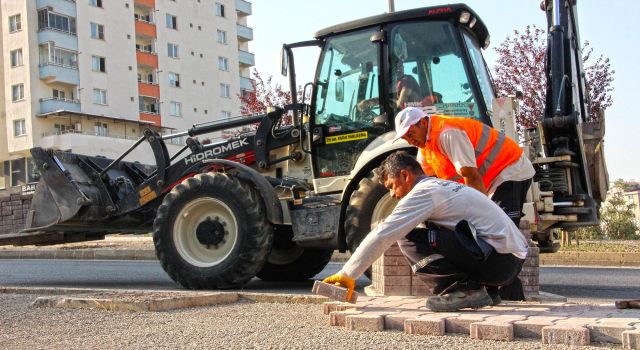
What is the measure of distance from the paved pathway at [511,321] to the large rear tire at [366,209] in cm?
259

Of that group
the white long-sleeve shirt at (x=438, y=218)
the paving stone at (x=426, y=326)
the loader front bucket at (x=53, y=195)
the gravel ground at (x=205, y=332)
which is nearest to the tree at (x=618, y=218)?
the loader front bucket at (x=53, y=195)

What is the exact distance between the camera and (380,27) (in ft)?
28.3

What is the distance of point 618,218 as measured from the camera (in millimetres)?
19422

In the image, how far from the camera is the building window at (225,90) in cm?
6284

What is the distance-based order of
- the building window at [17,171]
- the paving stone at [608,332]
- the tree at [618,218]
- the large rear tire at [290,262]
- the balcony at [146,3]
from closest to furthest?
the paving stone at [608,332], the large rear tire at [290,262], the tree at [618,218], the building window at [17,171], the balcony at [146,3]

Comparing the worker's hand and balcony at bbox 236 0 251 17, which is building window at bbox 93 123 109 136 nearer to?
balcony at bbox 236 0 251 17

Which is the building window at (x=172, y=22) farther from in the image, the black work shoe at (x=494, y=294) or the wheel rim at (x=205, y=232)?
the black work shoe at (x=494, y=294)

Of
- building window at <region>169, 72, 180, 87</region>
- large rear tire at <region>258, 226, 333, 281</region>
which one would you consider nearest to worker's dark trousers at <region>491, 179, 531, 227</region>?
large rear tire at <region>258, 226, 333, 281</region>

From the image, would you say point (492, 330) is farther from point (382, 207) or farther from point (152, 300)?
point (382, 207)

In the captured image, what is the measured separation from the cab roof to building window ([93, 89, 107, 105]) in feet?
146

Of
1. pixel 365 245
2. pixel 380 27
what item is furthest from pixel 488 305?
pixel 380 27

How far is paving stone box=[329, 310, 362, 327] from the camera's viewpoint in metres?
5.08

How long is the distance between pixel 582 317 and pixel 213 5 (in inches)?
2403

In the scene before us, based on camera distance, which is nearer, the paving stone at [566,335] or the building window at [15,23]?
the paving stone at [566,335]
